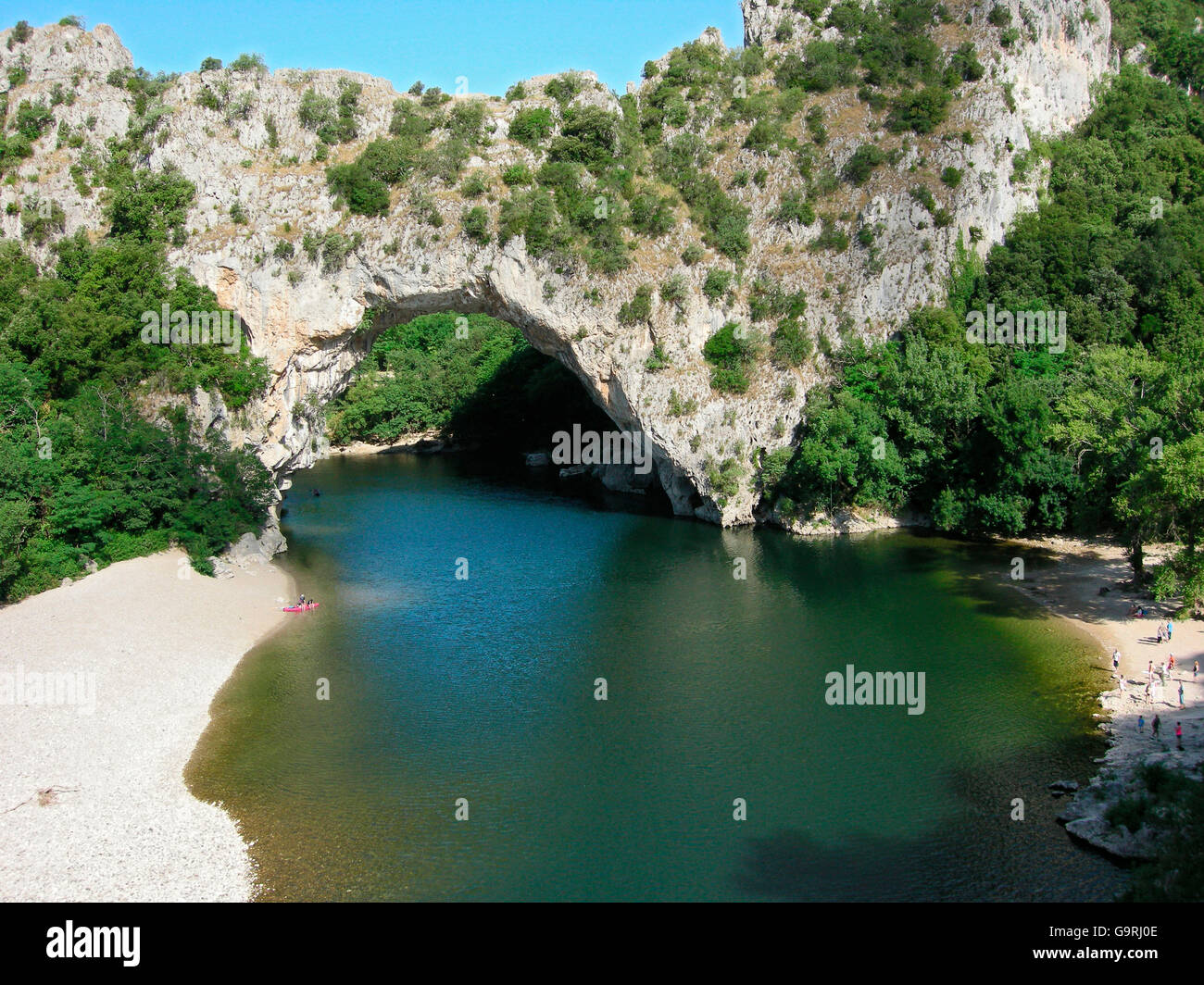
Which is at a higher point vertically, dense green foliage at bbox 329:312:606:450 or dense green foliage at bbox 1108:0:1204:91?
dense green foliage at bbox 1108:0:1204:91

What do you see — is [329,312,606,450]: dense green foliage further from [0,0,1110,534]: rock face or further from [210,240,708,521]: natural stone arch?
[210,240,708,521]: natural stone arch

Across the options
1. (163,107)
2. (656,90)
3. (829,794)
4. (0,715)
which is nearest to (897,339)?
(656,90)

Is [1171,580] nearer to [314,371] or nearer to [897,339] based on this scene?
[897,339]

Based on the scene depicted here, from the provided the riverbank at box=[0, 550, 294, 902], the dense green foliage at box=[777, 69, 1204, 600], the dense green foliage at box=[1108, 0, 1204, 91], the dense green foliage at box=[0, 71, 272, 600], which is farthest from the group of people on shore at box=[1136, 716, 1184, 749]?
the dense green foliage at box=[1108, 0, 1204, 91]

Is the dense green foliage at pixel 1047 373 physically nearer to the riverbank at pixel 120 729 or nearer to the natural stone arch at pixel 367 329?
the natural stone arch at pixel 367 329

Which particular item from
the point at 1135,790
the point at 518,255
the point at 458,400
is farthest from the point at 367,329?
the point at 1135,790

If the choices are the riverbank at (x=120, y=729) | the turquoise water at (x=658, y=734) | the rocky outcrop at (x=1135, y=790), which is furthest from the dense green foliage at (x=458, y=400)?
the rocky outcrop at (x=1135, y=790)
